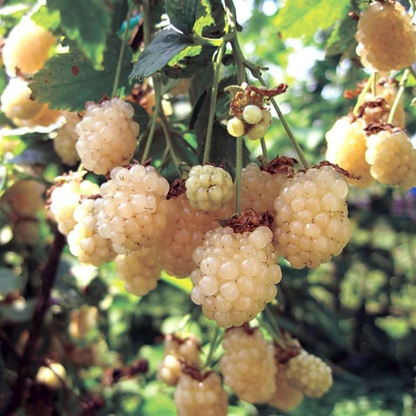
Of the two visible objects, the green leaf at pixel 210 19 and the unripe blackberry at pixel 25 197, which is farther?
the unripe blackberry at pixel 25 197

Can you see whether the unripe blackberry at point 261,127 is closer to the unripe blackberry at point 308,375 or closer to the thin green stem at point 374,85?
the thin green stem at point 374,85

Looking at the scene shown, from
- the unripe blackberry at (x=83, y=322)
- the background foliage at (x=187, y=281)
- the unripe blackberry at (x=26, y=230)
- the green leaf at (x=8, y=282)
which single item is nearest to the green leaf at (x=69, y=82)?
the background foliage at (x=187, y=281)

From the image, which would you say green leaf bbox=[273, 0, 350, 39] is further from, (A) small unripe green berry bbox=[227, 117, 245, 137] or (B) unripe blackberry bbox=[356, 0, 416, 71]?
(A) small unripe green berry bbox=[227, 117, 245, 137]

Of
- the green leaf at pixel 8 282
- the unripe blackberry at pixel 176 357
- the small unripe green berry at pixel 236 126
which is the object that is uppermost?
the small unripe green berry at pixel 236 126

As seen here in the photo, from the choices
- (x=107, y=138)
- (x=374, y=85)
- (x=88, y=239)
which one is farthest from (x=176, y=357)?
(x=374, y=85)

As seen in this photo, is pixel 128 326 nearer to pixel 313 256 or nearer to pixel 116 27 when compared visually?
pixel 116 27

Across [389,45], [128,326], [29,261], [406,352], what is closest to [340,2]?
[389,45]

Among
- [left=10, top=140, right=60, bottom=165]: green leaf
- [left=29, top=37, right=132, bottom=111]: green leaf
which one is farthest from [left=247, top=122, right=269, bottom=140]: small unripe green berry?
[left=10, top=140, right=60, bottom=165]: green leaf
